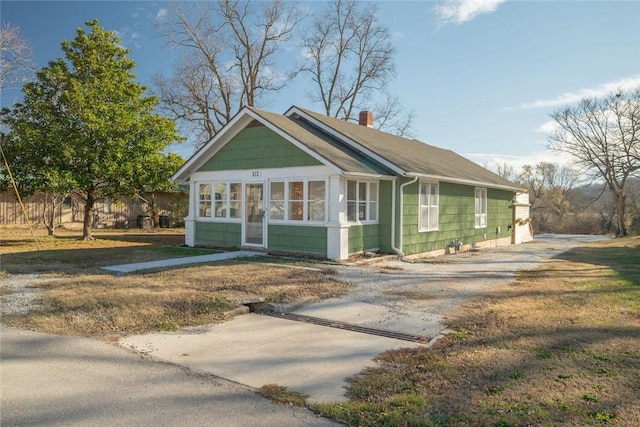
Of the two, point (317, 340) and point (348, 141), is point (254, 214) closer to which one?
point (348, 141)

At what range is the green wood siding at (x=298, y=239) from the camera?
1230 centimetres

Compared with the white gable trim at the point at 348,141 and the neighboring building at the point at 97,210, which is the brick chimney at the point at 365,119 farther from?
the neighboring building at the point at 97,210

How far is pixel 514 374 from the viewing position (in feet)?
13.9

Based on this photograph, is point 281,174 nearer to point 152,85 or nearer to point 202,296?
point 202,296

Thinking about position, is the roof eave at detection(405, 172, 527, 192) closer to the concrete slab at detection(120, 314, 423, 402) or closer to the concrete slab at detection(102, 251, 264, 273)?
the concrete slab at detection(102, 251, 264, 273)

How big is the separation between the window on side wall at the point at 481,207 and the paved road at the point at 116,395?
16.4 m

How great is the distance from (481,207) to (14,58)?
21.4 m

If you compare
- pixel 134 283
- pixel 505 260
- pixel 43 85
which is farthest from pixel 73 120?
pixel 505 260

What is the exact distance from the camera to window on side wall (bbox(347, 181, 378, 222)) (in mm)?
12508

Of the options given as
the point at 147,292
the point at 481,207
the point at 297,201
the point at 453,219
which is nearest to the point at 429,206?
the point at 453,219

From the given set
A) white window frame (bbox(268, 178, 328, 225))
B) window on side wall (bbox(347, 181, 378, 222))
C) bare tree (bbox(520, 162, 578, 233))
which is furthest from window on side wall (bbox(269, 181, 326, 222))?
bare tree (bbox(520, 162, 578, 233))

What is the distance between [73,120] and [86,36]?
10.7 feet

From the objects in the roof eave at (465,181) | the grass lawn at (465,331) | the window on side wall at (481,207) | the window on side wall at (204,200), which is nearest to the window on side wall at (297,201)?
the grass lawn at (465,331)

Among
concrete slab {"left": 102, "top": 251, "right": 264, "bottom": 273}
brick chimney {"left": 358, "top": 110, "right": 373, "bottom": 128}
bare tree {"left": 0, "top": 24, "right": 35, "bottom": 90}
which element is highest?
bare tree {"left": 0, "top": 24, "right": 35, "bottom": 90}
